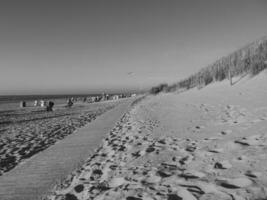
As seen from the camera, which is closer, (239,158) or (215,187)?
(215,187)

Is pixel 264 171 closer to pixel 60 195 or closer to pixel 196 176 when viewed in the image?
pixel 196 176

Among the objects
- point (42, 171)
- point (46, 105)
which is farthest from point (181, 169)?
point (46, 105)

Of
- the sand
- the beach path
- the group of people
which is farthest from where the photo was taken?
the group of people

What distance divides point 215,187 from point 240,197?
312mm

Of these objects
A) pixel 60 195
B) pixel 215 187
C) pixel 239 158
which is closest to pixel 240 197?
pixel 215 187

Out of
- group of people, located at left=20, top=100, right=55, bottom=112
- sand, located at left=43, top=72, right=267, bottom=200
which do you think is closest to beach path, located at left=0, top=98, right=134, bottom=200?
sand, located at left=43, top=72, right=267, bottom=200

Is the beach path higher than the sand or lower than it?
lower

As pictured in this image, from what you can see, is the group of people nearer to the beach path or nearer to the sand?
the beach path

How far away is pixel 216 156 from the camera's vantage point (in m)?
3.66

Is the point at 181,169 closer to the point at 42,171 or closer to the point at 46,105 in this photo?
the point at 42,171

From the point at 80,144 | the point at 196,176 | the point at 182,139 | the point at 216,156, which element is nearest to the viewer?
the point at 196,176

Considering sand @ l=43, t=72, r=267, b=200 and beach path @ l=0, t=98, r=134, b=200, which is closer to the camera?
sand @ l=43, t=72, r=267, b=200

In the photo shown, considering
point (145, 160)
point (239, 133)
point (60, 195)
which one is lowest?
point (60, 195)

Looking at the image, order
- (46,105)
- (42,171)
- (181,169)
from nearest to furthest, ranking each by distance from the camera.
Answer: (181,169) → (42,171) → (46,105)
